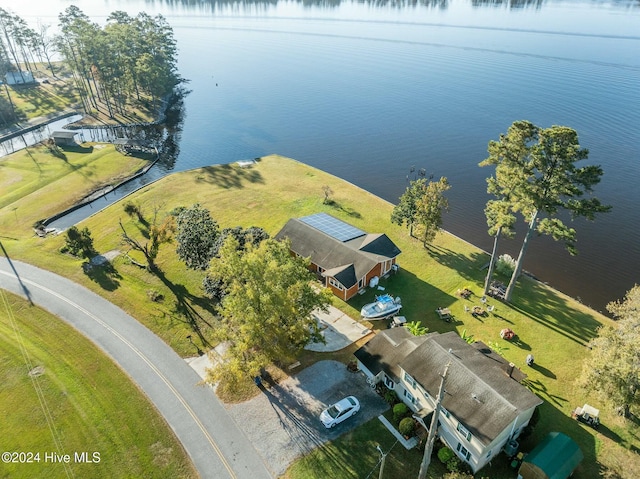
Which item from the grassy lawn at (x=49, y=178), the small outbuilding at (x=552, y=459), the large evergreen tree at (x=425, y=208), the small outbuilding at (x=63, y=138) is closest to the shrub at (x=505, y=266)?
the large evergreen tree at (x=425, y=208)

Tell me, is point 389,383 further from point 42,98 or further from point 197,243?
point 42,98

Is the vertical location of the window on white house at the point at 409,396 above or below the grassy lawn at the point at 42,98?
below

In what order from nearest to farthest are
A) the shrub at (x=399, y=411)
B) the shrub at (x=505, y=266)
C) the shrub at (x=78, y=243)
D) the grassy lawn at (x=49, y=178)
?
1. the shrub at (x=399, y=411)
2. the shrub at (x=505, y=266)
3. the shrub at (x=78, y=243)
4. the grassy lawn at (x=49, y=178)

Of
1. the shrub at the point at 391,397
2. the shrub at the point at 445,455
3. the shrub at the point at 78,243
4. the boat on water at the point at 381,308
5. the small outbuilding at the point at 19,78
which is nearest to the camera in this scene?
the shrub at the point at 445,455

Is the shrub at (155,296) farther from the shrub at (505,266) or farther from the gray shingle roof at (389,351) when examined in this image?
the shrub at (505,266)

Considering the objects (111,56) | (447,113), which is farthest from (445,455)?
(111,56)

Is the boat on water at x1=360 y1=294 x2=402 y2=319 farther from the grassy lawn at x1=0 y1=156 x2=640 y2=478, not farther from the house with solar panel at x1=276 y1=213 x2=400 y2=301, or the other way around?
the house with solar panel at x1=276 y1=213 x2=400 y2=301
